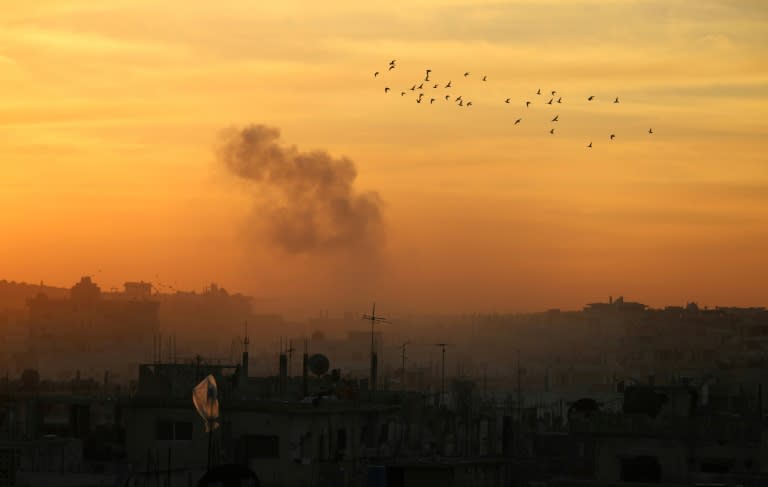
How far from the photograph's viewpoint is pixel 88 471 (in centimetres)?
4494

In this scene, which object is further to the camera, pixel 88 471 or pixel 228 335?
pixel 228 335

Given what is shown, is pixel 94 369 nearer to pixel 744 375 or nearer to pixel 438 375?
pixel 438 375

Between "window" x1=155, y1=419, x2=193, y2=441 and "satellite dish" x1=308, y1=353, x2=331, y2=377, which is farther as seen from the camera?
"satellite dish" x1=308, y1=353, x2=331, y2=377

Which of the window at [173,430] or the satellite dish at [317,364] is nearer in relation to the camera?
the window at [173,430]

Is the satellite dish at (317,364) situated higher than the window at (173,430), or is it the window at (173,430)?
the satellite dish at (317,364)

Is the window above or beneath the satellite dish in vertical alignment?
beneath

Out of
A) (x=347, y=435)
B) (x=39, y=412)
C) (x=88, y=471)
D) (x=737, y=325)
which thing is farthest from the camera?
(x=737, y=325)

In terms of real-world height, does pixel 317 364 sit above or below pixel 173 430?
above

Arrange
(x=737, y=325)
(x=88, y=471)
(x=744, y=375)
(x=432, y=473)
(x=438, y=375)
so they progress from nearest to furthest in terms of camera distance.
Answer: (x=432, y=473) < (x=88, y=471) < (x=744, y=375) < (x=438, y=375) < (x=737, y=325)

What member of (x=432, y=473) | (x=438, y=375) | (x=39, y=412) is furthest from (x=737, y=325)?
(x=432, y=473)

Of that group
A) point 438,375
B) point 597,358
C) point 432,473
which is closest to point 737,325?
point 597,358

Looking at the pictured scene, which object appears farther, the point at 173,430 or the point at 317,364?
the point at 317,364

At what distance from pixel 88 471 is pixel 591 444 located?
1312 cm

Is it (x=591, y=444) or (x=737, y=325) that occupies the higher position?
(x=737, y=325)
